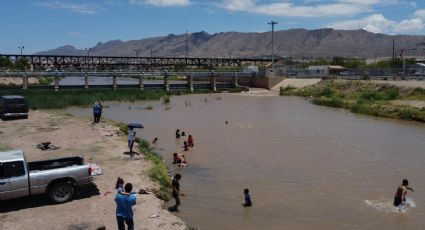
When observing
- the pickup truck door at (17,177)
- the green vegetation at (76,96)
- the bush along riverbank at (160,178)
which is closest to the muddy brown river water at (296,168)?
the bush along riverbank at (160,178)

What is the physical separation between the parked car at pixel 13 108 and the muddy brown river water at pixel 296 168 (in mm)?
8271

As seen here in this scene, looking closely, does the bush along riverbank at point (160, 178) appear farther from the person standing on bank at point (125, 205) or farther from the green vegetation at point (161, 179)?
the person standing on bank at point (125, 205)

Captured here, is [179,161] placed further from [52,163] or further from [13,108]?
[13,108]

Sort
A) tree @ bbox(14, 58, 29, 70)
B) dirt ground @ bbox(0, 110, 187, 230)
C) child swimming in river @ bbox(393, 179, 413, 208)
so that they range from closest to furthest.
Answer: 1. dirt ground @ bbox(0, 110, 187, 230)
2. child swimming in river @ bbox(393, 179, 413, 208)
3. tree @ bbox(14, 58, 29, 70)

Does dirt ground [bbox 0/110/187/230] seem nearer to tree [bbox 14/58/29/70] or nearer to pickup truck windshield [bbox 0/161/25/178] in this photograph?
pickup truck windshield [bbox 0/161/25/178]

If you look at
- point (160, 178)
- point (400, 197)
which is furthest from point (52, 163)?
point (400, 197)

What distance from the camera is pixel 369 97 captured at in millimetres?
55062

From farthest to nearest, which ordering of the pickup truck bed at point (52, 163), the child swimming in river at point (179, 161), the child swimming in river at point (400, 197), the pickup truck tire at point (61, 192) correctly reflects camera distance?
the child swimming in river at point (179, 161) → the child swimming in river at point (400, 197) → the pickup truck bed at point (52, 163) → the pickup truck tire at point (61, 192)

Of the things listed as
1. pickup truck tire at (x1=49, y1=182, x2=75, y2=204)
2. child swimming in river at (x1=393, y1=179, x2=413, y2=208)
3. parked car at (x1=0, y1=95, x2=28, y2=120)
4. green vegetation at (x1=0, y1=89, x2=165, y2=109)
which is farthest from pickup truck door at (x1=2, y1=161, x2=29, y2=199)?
green vegetation at (x1=0, y1=89, x2=165, y2=109)

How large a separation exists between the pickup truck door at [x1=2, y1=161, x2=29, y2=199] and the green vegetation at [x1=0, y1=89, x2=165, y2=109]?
34.1 m

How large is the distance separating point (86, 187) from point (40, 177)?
7.15 feet

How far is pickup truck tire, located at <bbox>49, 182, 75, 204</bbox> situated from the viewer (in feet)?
46.1

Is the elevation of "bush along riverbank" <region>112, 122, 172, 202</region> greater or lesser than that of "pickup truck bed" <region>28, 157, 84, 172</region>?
lesser

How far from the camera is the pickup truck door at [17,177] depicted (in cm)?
1330
